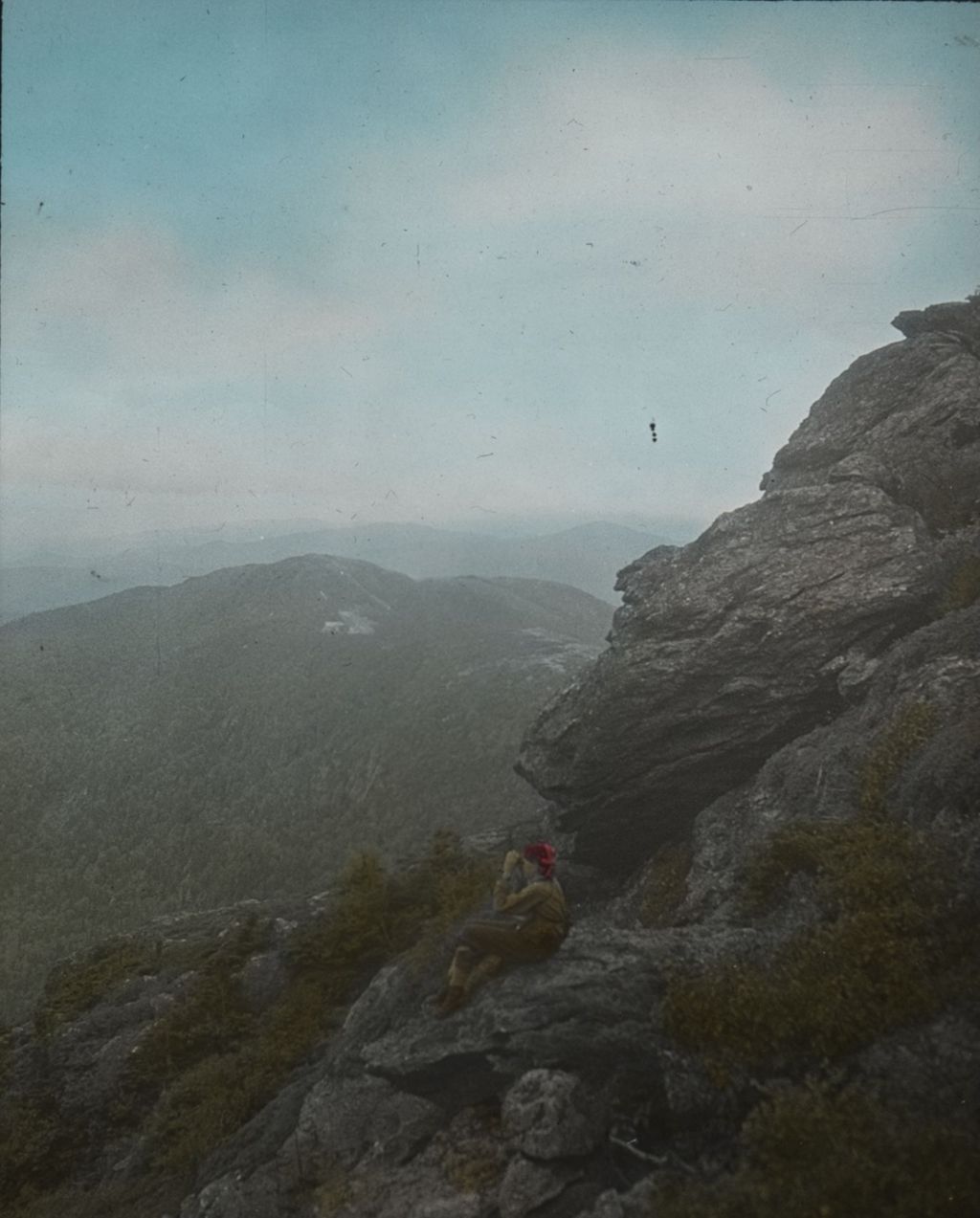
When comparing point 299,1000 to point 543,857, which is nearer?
point 543,857

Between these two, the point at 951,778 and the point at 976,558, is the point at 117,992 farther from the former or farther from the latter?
the point at 976,558

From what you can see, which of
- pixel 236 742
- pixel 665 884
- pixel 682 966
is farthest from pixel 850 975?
pixel 236 742

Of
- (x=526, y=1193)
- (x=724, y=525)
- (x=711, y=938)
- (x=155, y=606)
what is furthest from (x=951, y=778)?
(x=155, y=606)

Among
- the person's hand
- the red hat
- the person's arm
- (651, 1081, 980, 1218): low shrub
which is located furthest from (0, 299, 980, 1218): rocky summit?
the person's hand

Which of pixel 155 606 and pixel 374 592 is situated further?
pixel 374 592

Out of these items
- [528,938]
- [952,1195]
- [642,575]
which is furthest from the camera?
[642,575]

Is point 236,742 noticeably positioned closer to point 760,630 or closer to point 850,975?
point 760,630
